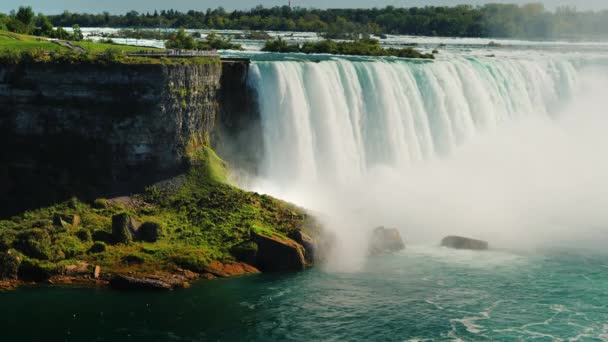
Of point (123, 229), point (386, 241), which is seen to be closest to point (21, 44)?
point (123, 229)

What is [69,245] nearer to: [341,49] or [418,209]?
[418,209]

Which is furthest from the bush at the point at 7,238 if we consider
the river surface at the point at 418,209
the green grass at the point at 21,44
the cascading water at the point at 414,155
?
the cascading water at the point at 414,155

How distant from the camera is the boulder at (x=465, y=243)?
42312 millimetres

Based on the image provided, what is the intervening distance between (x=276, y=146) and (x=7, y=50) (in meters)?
14.9

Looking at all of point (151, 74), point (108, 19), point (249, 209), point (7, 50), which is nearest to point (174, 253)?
point (249, 209)

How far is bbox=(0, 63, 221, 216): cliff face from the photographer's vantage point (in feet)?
138

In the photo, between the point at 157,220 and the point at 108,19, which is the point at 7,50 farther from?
the point at 108,19

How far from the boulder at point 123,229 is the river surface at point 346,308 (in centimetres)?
375

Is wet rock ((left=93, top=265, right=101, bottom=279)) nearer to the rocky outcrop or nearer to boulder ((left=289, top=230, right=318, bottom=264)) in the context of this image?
the rocky outcrop

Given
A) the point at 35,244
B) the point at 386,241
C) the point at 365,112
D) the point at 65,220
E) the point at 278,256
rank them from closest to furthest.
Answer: the point at 35,244, the point at 278,256, the point at 65,220, the point at 386,241, the point at 365,112

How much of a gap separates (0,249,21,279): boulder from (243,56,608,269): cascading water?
46.3 ft

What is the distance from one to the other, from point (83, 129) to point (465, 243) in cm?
1931

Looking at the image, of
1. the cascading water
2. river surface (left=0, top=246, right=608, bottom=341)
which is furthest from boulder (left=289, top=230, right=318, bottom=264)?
the cascading water

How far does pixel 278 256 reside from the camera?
38.5m
